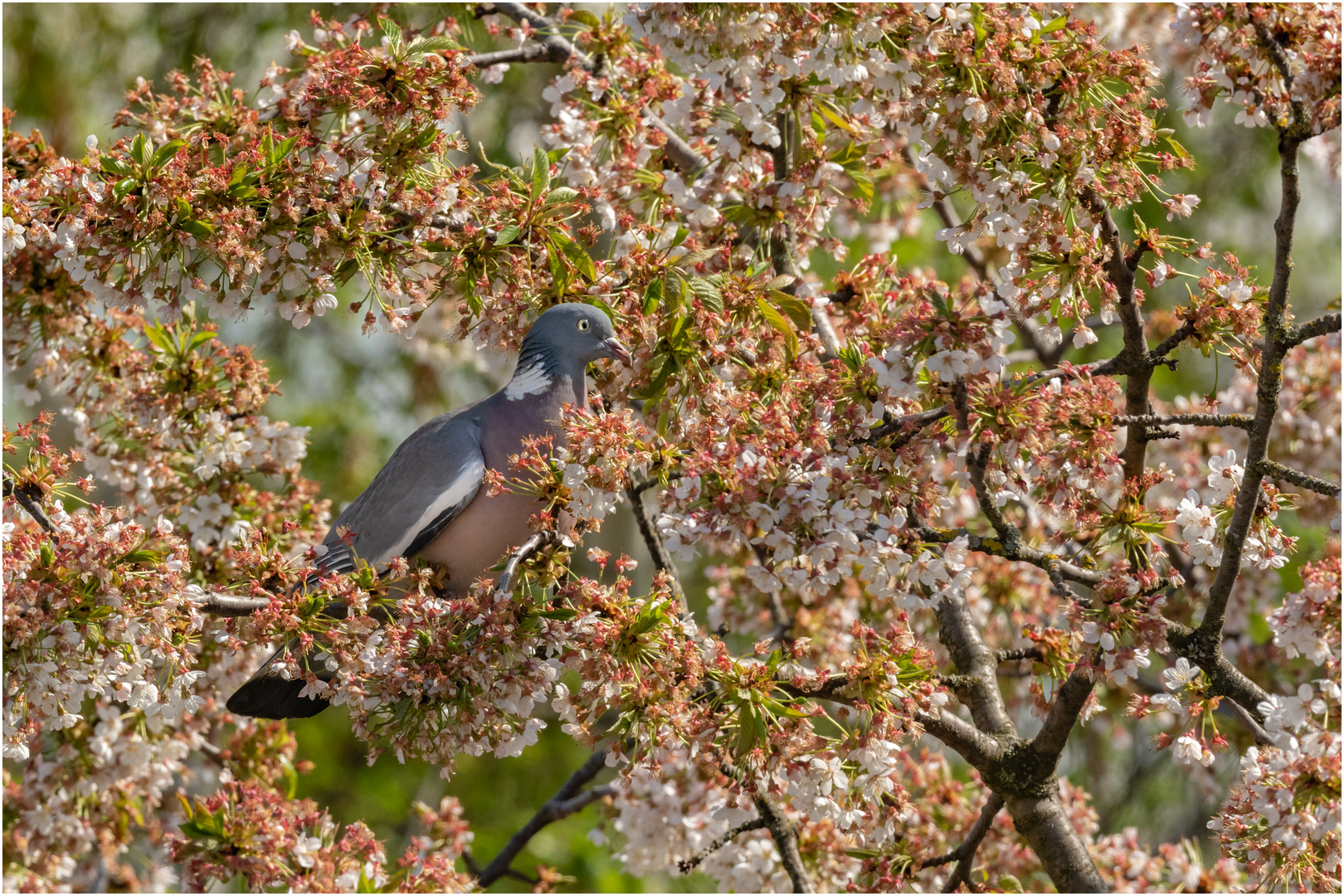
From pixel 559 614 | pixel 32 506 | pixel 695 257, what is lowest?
pixel 32 506

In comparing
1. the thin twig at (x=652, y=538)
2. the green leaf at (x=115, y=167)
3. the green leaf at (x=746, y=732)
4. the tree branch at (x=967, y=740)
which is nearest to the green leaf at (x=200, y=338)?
the green leaf at (x=115, y=167)

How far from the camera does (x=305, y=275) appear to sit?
8.20 feet

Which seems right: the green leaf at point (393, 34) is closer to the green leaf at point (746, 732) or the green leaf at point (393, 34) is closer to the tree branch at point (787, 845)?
the green leaf at point (746, 732)

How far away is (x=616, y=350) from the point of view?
106 inches

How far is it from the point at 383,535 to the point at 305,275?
72cm

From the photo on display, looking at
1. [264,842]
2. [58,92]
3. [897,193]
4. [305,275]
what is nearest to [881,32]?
[305,275]

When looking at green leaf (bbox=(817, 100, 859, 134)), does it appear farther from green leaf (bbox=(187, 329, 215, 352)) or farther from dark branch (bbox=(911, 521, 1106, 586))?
green leaf (bbox=(187, 329, 215, 352))

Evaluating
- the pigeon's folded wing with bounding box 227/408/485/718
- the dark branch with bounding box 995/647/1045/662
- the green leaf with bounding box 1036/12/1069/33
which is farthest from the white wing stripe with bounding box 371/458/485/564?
the green leaf with bounding box 1036/12/1069/33

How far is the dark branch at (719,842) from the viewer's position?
314 cm

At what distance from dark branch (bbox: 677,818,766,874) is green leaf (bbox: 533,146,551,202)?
165 centimetres

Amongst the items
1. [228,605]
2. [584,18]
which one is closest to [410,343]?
[584,18]

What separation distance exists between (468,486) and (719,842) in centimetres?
122

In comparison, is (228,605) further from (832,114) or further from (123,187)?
(832,114)

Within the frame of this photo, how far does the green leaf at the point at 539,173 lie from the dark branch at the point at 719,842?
1653 mm
